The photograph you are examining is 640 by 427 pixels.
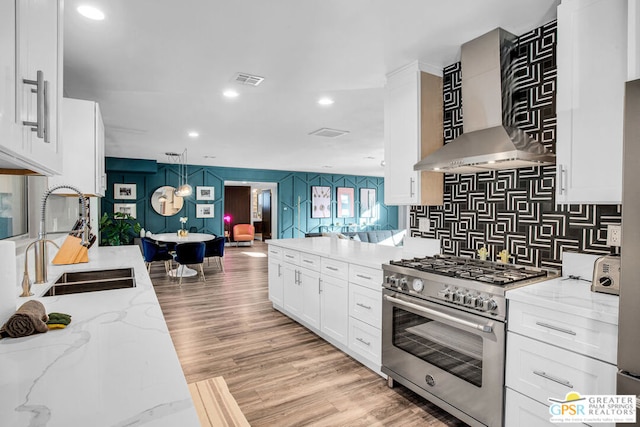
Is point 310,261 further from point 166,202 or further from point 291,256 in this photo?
point 166,202

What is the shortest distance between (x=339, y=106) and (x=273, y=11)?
2.05 metres

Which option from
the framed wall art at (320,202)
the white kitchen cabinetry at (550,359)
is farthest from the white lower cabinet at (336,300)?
the framed wall art at (320,202)

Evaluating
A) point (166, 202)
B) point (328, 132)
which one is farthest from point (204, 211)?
point (328, 132)

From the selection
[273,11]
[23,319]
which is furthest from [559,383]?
[273,11]

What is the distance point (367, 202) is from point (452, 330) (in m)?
10.5

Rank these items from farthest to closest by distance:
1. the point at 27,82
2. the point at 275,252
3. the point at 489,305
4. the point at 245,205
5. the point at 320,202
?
1. the point at 245,205
2. the point at 320,202
3. the point at 275,252
4. the point at 489,305
5. the point at 27,82

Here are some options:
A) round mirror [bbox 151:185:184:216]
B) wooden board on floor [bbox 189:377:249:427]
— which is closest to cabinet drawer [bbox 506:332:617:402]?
wooden board on floor [bbox 189:377:249:427]

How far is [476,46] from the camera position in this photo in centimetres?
241

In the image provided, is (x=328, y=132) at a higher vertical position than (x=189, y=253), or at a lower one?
higher

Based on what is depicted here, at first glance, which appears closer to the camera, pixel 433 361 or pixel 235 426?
pixel 235 426

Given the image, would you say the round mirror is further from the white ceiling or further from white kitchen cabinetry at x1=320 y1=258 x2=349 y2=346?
white kitchen cabinetry at x1=320 y1=258 x2=349 y2=346

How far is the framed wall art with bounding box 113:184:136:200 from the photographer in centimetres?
847

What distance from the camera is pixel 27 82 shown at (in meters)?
0.82

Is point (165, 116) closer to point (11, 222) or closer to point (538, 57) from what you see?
point (11, 222)
